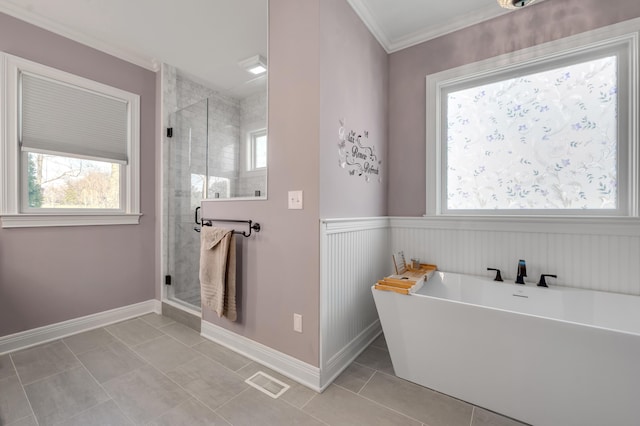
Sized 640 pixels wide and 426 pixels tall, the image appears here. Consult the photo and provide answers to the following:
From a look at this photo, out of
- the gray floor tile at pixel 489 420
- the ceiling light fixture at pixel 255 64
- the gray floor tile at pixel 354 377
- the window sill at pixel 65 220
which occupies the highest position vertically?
the ceiling light fixture at pixel 255 64

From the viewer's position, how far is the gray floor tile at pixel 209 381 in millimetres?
1601

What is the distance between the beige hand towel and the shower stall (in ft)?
2.12

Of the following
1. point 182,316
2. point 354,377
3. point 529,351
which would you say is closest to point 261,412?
point 354,377

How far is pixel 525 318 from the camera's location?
52.1 inches

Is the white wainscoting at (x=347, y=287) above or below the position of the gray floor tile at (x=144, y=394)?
above

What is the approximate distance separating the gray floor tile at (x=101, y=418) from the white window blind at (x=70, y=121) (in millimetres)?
2067

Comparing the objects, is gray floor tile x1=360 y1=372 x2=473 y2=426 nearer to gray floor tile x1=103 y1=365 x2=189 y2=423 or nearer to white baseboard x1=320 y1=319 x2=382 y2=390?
white baseboard x1=320 y1=319 x2=382 y2=390

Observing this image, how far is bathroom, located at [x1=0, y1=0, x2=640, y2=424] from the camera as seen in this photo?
5.77 feet

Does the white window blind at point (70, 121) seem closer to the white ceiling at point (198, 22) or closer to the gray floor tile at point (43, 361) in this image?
the white ceiling at point (198, 22)

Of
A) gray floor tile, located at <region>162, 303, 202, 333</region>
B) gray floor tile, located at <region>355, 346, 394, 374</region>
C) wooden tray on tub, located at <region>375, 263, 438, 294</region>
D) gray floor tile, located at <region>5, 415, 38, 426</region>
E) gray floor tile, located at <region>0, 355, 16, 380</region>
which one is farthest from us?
gray floor tile, located at <region>162, 303, 202, 333</region>

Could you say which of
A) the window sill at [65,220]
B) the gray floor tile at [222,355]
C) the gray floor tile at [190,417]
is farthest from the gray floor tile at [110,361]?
the window sill at [65,220]

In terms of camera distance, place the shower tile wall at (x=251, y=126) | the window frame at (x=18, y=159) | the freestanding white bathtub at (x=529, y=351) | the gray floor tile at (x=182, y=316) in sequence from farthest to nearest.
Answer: the gray floor tile at (x=182, y=316)
the shower tile wall at (x=251, y=126)
the window frame at (x=18, y=159)
the freestanding white bathtub at (x=529, y=351)

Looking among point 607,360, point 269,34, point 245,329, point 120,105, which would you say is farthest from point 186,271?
point 607,360

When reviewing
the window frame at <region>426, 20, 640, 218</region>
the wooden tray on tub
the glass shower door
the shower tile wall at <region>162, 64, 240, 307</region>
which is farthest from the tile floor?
the window frame at <region>426, 20, 640, 218</region>
